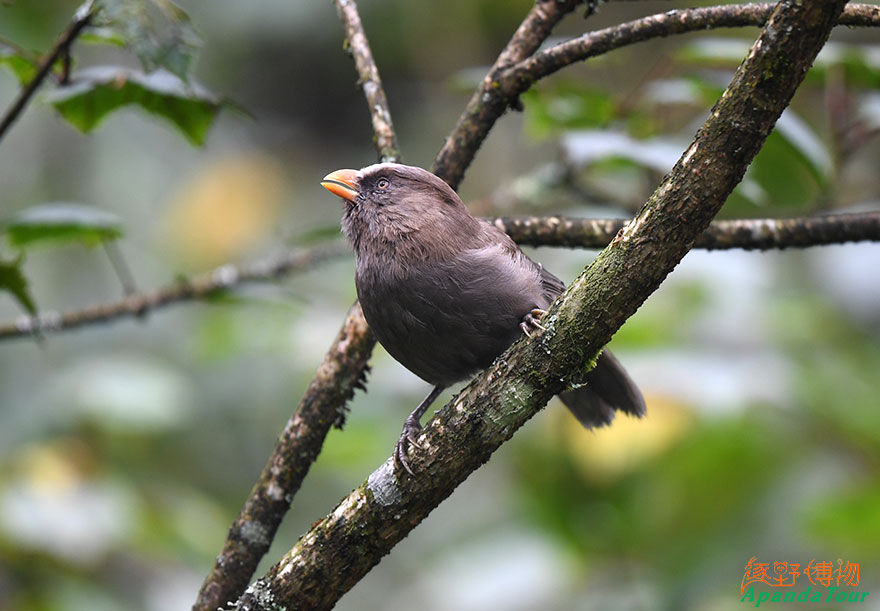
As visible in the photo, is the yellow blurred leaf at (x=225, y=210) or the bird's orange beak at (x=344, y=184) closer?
the bird's orange beak at (x=344, y=184)

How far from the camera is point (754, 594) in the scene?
388cm

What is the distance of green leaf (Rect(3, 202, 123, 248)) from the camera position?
2.86 m

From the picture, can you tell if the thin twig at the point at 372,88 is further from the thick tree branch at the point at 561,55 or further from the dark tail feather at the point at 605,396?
the dark tail feather at the point at 605,396

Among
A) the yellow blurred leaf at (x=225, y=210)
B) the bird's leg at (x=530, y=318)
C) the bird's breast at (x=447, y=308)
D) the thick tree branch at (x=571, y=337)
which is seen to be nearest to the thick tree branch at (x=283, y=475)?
the bird's breast at (x=447, y=308)

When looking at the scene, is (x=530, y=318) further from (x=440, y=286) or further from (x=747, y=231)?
(x=747, y=231)

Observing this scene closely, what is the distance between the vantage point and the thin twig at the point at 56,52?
2.36 m

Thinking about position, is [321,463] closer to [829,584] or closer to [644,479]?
[644,479]

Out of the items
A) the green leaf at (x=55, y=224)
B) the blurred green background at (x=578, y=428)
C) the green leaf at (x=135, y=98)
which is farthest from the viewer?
the blurred green background at (x=578, y=428)

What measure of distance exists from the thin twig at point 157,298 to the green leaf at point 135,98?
783mm

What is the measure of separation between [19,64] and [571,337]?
5.98 feet

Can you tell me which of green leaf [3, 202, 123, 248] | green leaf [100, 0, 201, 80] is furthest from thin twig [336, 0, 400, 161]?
green leaf [3, 202, 123, 248]

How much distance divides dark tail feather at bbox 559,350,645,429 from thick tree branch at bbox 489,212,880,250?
0.44m

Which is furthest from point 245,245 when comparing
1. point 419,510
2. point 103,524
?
point 419,510

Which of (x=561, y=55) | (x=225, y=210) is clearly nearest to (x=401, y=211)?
(x=561, y=55)
